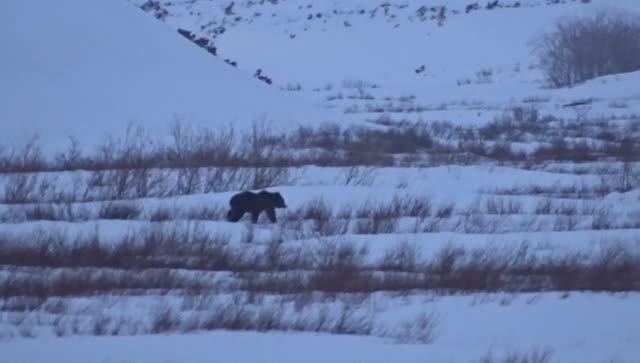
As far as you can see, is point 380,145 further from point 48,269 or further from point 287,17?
point 287,17

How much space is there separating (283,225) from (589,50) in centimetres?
3656

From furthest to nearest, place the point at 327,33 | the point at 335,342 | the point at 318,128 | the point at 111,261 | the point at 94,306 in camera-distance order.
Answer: the point at 327,33 < the point at 318,128 < the point at 111,261 < the point at 94,306 < the point at 335,342

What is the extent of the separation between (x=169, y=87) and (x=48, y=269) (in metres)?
17.7

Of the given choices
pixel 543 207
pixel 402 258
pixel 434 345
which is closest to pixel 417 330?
pixel 434 345

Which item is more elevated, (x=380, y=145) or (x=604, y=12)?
(x=604, y=12)

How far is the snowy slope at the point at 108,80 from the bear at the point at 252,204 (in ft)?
31.0

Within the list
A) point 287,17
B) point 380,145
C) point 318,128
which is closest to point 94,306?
point 380,145

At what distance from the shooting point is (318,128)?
2647 cm

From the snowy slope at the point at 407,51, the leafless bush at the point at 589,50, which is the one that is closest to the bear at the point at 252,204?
the snowy slope at the point at 407,51

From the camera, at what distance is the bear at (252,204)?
12.2m

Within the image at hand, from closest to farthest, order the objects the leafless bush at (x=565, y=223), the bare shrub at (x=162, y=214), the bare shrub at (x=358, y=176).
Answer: the bare shrub at (x=162, y=214) < the leafless bush at (x=565, y=223) < the bare shrub at (x=358, y=176)

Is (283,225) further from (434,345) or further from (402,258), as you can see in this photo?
(434,345)

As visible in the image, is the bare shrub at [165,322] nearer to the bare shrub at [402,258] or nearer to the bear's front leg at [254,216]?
the bare shrub at [402,258]

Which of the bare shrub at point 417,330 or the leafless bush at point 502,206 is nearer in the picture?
the bare shrub at point 417,330
